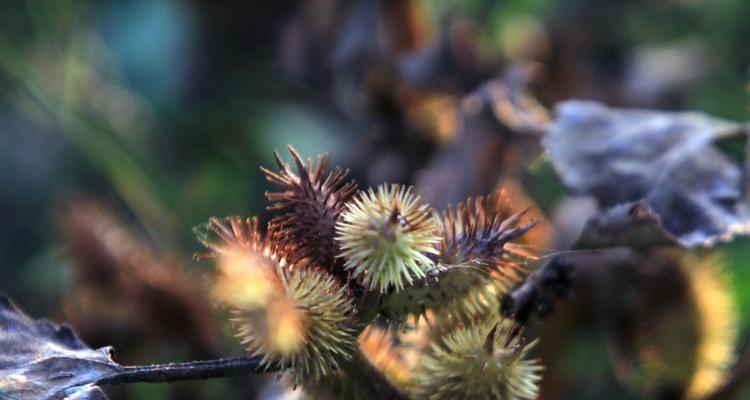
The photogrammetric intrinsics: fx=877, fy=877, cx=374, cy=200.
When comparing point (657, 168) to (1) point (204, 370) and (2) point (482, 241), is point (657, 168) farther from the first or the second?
(1) point (204, 370)

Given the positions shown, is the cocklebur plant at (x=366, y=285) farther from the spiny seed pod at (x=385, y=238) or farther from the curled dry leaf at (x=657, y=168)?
the curled dry leaf at (x=657, y=168)

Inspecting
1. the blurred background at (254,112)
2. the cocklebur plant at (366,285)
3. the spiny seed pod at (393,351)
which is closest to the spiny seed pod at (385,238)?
the cocklebur plant at (366,285)

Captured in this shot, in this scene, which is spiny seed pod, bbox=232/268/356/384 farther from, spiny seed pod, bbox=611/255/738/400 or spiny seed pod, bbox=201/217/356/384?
spiny seed pod, bbox=611/255/738/400

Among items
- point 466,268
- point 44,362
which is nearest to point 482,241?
point 466,268

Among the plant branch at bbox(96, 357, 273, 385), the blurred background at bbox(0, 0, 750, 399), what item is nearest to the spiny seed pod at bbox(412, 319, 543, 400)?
the plant branch at bbox(96, 357, 273, 385)

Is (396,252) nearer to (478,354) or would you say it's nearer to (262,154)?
(478,354)

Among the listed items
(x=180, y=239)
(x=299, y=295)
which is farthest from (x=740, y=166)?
(x=180, y=239)

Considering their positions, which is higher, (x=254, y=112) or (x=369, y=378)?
(x=254, y=112)
